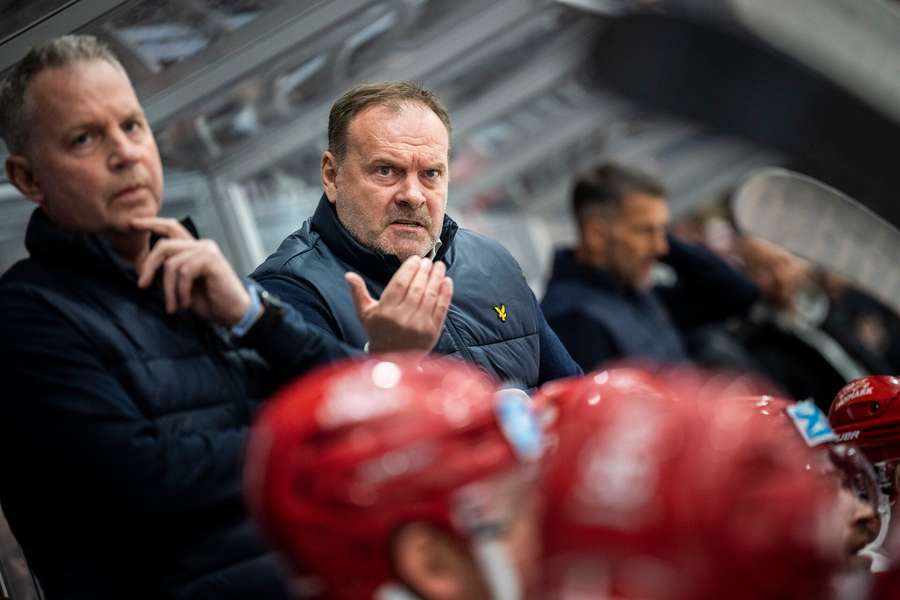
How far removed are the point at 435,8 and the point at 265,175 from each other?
36.4 inches

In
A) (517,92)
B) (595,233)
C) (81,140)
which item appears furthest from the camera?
(517,92)

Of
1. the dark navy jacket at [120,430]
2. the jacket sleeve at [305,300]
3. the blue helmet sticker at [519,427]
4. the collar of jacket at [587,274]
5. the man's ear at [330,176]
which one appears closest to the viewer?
the blue helmet sticker at [519,427]

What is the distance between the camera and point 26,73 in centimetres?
233

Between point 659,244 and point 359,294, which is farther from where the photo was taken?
point 659,244

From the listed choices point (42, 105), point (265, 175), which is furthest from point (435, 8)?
point (42, 105)

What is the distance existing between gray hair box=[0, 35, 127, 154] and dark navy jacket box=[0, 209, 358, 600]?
7.2 inches

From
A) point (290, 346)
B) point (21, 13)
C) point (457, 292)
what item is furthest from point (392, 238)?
point (21, 13)

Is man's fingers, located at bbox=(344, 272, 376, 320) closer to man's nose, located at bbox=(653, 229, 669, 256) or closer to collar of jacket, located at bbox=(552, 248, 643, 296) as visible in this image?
collar of jacket, located at bbox=(552, 248, 643, 296)

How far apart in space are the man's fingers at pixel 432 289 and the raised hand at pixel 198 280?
0.32 m

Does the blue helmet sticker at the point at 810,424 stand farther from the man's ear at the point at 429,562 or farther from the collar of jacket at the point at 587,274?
the collar of jacket at the point at 587,274

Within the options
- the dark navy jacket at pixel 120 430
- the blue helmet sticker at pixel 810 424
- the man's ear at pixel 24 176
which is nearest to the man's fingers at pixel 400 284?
the dark navy jacket at pixel 120 430

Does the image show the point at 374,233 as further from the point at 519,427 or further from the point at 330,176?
the point at 519,427

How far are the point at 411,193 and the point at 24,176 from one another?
2.62 feet

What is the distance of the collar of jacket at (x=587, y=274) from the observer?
5328mm
